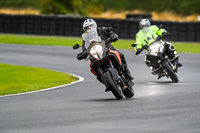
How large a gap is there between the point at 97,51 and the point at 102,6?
65.6 metres

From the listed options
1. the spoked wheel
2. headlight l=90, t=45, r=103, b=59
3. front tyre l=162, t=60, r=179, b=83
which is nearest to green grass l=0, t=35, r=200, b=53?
front tyre l=162, t=60, r=179, b=83

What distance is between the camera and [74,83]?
49.6 feet

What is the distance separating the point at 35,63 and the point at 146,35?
6.95 metres

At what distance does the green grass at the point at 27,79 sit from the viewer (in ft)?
46.7

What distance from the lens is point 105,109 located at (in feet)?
33.9

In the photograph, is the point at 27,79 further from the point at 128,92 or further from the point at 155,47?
the point at 128,92

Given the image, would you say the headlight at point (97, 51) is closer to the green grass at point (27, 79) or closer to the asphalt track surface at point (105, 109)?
the asphalt track surface at point (105, 109)

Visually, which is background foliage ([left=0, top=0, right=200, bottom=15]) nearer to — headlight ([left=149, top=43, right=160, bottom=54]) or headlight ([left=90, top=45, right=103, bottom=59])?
headlight ([left=149, top=43, right=160, bottom=54])

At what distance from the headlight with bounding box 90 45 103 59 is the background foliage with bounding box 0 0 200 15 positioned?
49.4 meters

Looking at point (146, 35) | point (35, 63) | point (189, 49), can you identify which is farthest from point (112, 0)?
point (146, 35)

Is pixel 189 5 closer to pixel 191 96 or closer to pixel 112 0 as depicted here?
pixel 112 0

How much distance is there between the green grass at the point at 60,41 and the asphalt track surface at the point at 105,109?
13.1 m

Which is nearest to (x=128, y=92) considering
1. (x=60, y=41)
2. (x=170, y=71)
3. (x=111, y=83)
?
(x=111, y=83)

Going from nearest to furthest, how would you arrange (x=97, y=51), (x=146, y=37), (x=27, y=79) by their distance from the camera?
(x=97, y=51) → (x=146, y=37) → (x=27, y=79)
